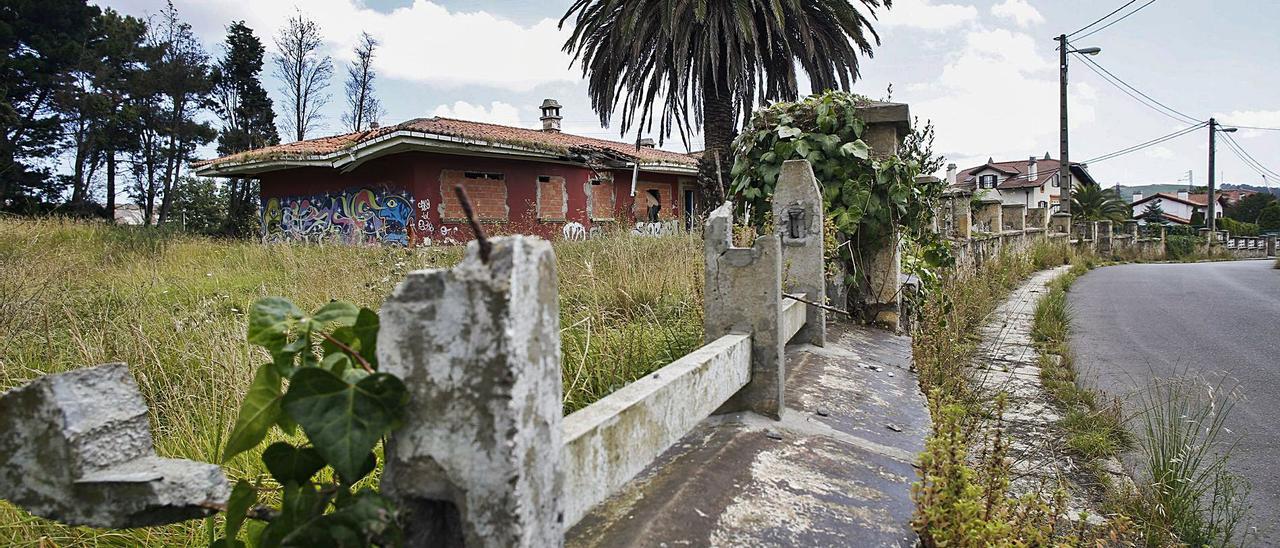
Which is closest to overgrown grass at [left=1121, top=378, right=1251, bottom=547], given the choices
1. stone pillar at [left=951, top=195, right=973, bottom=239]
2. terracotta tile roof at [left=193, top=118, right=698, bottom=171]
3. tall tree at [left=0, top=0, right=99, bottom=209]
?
stone pillar at [left=951, top=195, right=973, bottom=239]

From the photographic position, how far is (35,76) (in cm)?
2125

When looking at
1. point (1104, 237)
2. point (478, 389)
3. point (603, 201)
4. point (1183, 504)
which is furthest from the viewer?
point (1104, 237)

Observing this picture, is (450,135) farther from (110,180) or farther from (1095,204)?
(1095,204)

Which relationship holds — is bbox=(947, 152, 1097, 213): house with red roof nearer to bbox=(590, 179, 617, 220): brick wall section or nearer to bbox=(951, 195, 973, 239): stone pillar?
bbox=(590, 179, 617, 220): brick wall section

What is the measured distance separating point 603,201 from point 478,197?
4188 mm

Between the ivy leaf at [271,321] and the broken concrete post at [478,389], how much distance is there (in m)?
0.26

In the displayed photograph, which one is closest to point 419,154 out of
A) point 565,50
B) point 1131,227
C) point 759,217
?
point 565,50

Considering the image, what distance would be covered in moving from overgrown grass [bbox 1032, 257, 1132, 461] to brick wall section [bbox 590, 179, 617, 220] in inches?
435

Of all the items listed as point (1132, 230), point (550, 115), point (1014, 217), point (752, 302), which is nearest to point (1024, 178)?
point (1132, 230)

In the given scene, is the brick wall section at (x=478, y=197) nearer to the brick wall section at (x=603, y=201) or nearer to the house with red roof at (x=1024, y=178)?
the brick wall section at (x=603, y=201)

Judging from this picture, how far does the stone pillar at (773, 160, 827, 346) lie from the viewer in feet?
12.2

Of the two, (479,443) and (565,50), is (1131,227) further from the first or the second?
(479,443)

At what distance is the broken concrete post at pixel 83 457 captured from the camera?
849 millimetres

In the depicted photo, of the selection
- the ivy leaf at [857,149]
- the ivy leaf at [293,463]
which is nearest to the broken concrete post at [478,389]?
the ivy leaf at [293,463]
